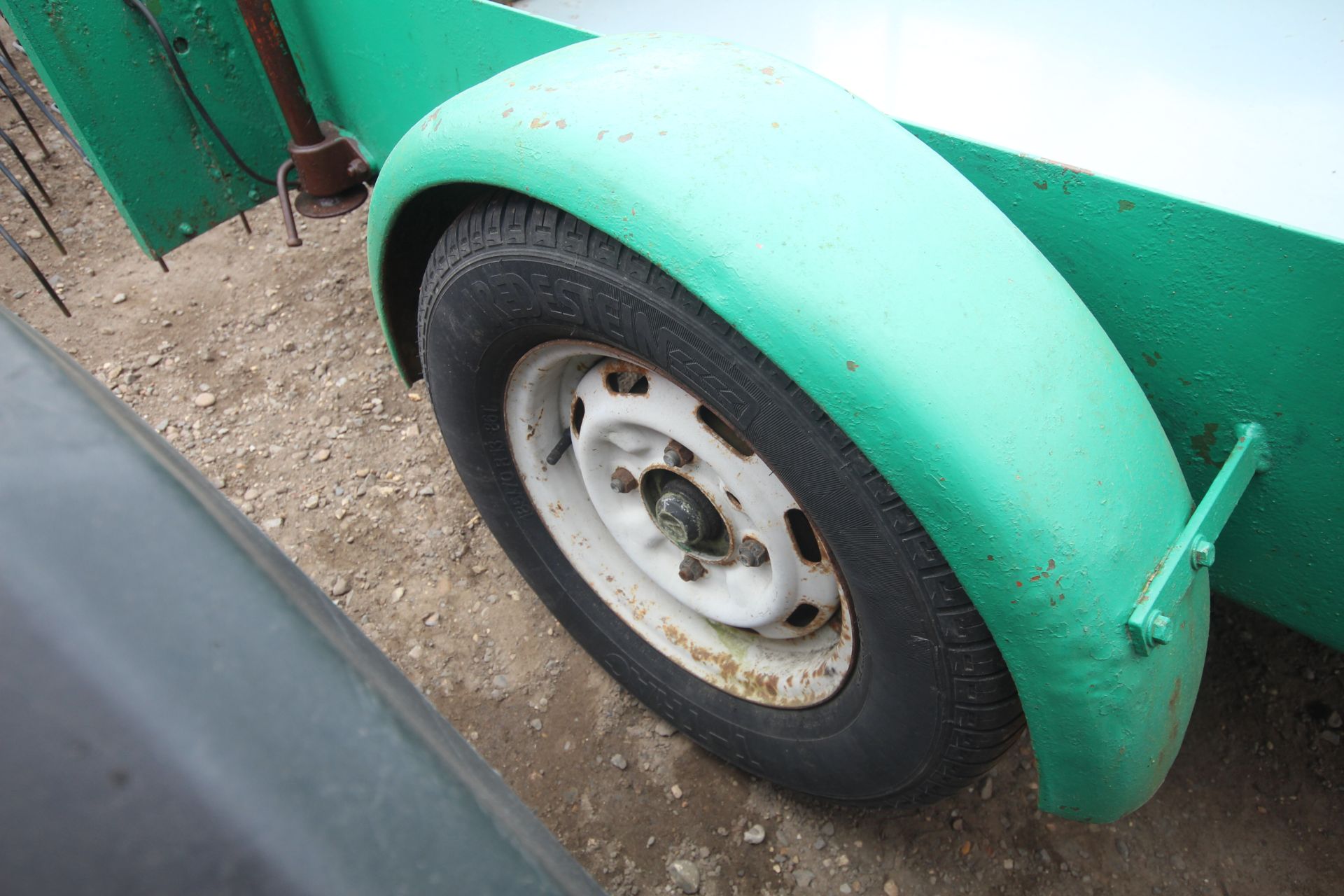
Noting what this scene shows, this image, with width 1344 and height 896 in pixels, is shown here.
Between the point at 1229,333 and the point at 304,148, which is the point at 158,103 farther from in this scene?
the point at 1229,333

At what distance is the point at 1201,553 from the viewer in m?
0.91

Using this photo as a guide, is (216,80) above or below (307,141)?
above

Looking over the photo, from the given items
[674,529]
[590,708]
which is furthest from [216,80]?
[590,708]

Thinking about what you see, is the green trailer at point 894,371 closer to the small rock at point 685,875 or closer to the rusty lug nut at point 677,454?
the rusty lug nut at point 677,454

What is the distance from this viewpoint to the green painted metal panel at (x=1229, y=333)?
85 centimetres

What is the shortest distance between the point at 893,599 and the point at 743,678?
0.59m

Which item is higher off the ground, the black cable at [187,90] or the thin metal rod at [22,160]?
the black cable at [187,90]

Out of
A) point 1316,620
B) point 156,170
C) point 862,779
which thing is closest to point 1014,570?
point 1316,620

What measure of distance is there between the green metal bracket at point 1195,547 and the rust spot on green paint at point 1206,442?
3 centimetres

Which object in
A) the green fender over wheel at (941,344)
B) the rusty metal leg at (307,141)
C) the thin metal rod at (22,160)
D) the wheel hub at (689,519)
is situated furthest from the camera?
the thin metal rod at (22,160)

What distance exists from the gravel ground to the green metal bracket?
2.82 ft

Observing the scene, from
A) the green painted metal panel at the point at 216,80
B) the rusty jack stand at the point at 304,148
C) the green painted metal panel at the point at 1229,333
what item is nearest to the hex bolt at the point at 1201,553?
the green painted metal panel at the point at 1229,333

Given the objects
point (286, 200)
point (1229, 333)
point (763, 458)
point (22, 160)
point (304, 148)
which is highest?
point (1229, 333)

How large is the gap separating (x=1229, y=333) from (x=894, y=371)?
1.27 ft
